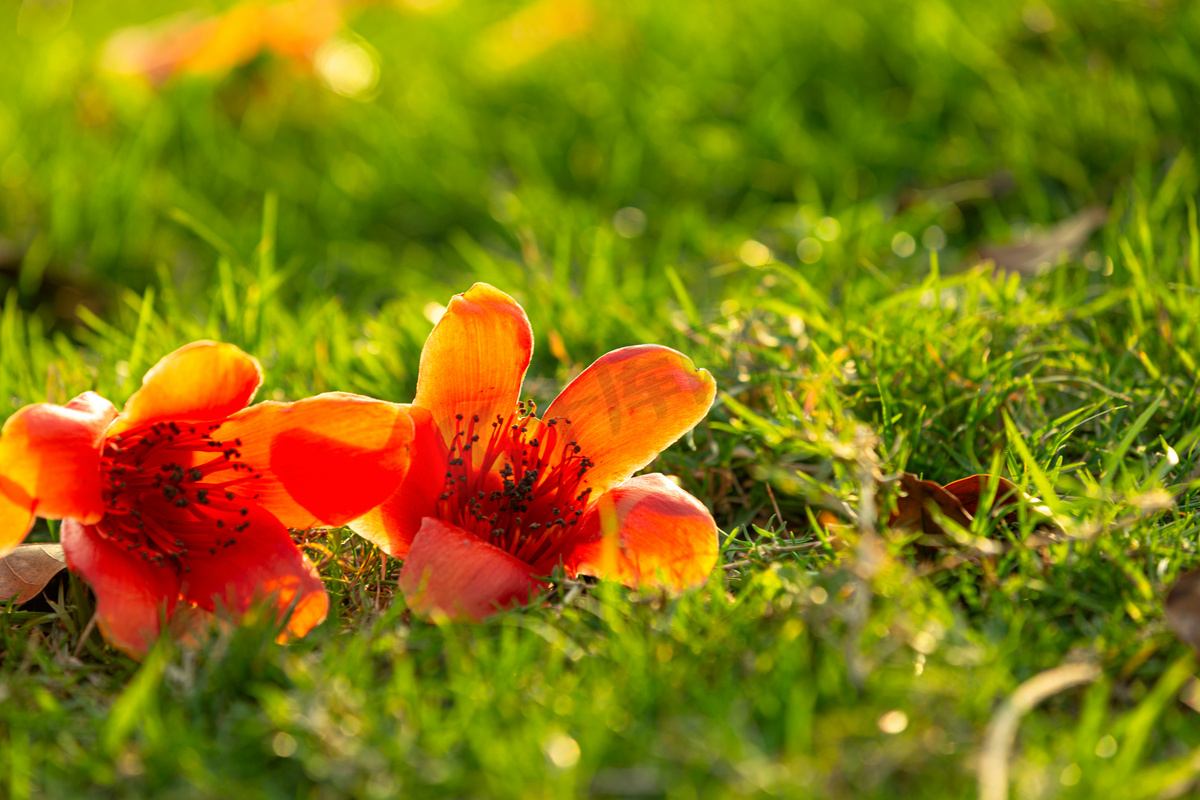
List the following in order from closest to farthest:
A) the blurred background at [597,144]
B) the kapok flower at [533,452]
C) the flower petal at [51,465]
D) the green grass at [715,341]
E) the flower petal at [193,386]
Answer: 1. the green grass at [715,341]
2. the flower petal at [51,465]
3. the flower petal at [193,386]
4. the kapok flower at [533,452]
5. the blurred background at [597,144]

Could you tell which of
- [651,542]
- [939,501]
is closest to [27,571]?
[651,542]

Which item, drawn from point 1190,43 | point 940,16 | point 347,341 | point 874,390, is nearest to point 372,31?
point 940,16

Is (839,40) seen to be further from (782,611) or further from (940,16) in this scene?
(782,611)

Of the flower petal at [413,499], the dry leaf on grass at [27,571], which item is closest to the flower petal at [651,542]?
the flower petal at [413,499]

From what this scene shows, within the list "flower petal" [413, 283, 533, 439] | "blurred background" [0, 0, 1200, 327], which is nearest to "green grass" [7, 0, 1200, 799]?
"blurred background" [0, 0, 1200, 327]

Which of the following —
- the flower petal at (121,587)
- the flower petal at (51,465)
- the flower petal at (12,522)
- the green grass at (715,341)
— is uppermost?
the flower petal at (51,465)

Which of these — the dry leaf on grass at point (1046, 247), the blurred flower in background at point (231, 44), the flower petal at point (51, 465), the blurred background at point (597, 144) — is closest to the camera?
the flower petal at point (51, 465)

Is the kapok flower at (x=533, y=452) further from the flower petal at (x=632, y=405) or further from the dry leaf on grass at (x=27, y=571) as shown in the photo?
the dry leaf on grass at (x=27, y=571)

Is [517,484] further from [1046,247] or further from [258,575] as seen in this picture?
[1046,247]

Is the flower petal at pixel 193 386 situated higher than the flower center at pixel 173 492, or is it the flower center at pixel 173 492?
the flower petal at pixel 193 386
